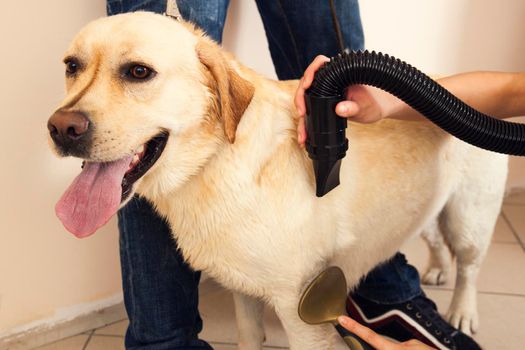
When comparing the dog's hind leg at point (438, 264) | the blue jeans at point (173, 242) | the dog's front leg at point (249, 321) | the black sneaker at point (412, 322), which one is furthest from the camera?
the dog's hind leg at point (438, 264)

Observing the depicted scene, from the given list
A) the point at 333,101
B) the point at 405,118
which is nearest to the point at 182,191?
the point at 333,101

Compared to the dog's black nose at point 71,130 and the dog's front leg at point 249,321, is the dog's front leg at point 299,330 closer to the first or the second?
the dog's front leg at point 249,321

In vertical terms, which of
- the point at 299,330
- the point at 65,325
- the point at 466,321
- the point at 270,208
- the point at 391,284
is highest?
the point at 270,208

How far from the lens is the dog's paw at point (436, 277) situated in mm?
2115

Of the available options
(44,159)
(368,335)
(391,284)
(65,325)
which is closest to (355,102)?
(368,335)

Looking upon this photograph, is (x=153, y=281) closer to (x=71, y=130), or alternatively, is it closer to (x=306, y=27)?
(x=71, y=130)

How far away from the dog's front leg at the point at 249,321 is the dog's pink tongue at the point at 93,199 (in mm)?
547

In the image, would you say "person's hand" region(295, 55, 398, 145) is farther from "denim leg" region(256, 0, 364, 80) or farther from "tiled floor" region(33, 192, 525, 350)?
"tiled floor" region(33, 192, 525, 350)

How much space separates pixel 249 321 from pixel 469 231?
73cm

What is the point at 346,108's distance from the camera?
3.60 ft

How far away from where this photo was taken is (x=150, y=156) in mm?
1125

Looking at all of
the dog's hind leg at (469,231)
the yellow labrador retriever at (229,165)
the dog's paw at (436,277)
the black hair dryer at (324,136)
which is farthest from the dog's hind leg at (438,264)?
the black hair dryer at (324,136)

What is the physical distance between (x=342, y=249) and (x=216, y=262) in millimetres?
316

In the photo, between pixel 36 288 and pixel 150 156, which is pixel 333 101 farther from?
pixel 36 288
